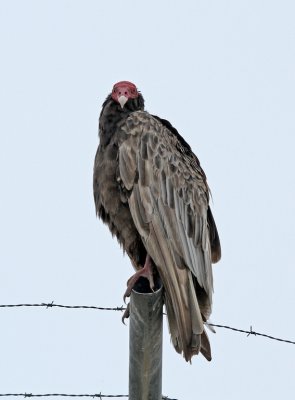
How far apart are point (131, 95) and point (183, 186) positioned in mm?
825

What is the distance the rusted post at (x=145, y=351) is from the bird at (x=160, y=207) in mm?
727

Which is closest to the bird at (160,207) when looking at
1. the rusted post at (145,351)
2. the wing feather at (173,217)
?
the wing feather at (173,217)

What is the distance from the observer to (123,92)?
20.6ft

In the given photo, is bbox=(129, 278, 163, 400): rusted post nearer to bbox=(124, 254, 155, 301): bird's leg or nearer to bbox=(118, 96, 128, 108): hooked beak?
bbox=(124, 254, 155, 301): bird's leg

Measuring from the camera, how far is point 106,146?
612cm

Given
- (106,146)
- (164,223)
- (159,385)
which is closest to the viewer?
(159,385)

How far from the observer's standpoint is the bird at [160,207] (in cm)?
532

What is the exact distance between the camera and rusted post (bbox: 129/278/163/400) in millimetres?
4438

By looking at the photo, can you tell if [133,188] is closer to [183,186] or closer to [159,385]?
[183,186]

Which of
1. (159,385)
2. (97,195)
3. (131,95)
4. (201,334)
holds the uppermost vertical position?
(131,95)

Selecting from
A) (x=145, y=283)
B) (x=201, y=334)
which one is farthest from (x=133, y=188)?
(x=201, y=334)

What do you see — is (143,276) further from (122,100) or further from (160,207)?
(122,100)

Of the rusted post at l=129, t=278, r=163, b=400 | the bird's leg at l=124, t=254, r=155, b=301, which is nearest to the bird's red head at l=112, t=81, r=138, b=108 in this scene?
the bird's leg at l=124, t=254, r=155, b=301

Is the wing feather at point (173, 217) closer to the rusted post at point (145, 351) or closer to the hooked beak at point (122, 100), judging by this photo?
the hooked beak at point (122, 100)
